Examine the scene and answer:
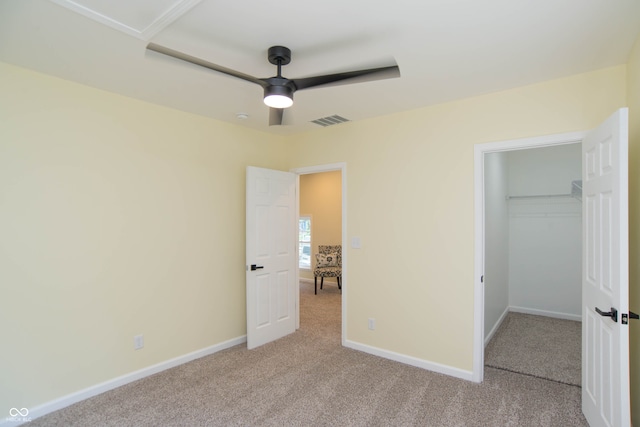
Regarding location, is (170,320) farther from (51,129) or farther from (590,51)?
(590,51)

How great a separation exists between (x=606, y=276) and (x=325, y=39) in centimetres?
218

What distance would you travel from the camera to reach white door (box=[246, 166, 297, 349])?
3.74 metres

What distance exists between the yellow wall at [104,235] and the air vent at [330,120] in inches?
38.5

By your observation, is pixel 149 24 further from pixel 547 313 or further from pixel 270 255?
pixel 547 313

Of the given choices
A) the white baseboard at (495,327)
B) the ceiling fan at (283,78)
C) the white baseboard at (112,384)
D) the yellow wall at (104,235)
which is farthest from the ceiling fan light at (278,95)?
the white baseboard at (495,327)

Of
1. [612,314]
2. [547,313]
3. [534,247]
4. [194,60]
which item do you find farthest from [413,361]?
[194,60]

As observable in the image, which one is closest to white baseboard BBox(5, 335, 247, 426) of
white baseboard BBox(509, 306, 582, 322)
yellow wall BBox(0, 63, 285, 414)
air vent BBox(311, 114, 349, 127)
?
yellow wall BBox(0, 63, 285, 414)

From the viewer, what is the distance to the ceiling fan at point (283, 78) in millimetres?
1673

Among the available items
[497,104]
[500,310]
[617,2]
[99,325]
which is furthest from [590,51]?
[99,325]

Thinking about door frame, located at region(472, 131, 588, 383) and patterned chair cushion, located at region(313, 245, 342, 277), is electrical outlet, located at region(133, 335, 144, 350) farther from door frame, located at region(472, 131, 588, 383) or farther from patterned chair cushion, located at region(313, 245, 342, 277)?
patterned chair cushion, located at region(313, 245, 342, 277)

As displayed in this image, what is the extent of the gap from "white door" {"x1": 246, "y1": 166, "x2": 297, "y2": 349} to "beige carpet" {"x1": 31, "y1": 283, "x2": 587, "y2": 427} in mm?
478

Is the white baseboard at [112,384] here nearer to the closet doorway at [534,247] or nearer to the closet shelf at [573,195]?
the closet doorway at [534,247]

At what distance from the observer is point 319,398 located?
2686 millimetres

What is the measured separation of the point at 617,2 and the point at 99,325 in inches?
158
